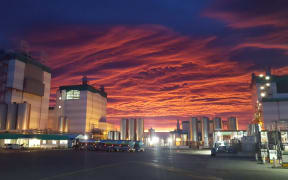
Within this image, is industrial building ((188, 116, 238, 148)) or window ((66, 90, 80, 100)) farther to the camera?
industrial building ((188, 116, 238, 148))

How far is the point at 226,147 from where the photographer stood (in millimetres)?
63531

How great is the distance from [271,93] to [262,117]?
464 inches

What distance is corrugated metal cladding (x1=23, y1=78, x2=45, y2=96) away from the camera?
308 ft

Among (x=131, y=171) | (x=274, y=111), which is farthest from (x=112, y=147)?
(x=274, y=111)

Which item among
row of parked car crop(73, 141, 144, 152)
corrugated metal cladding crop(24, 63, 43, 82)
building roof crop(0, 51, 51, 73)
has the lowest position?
row of parked car crop(73, 141, 144, 152)

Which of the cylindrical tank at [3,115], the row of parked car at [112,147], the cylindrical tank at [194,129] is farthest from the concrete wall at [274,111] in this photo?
the cylindrical tank at [3,115]

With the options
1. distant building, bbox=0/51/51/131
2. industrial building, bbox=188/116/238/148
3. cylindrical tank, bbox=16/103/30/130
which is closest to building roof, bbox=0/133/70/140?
distant building, bbox=0/51/51/131

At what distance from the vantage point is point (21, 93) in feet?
307

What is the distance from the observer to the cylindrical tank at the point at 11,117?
3378 inches

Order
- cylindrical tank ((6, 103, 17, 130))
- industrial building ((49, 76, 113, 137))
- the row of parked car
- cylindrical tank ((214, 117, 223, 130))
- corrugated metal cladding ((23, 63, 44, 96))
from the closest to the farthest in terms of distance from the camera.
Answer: the row of parked car < cylindrical tank ((6, 103, 17, 130)) < corrugated metal cladding ((23, 63, 44, 96)) < industrial building ((49, 76, 113, 137)) < cylindrical tank ((214, 117, 223, 130))

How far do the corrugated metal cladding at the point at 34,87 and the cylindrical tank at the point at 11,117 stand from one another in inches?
365

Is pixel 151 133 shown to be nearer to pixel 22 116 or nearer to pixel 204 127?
pixel 204 127

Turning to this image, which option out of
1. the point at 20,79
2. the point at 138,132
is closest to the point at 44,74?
the point at 20,79

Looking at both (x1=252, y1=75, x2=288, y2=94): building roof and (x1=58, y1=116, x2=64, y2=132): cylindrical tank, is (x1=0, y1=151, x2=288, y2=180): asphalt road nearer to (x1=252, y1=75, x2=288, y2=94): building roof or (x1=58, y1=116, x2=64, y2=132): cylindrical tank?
(x1=252, y1=75, x2=288, y2=94): building roof
